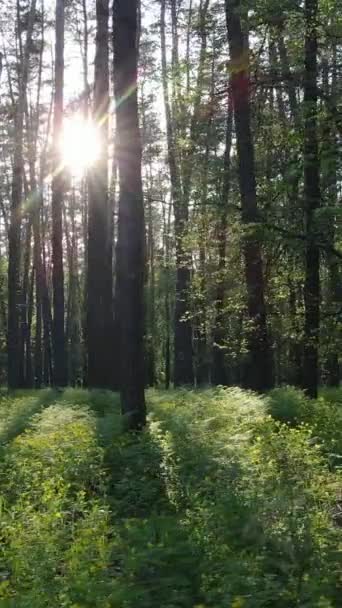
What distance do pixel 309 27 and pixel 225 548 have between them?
7790 mm

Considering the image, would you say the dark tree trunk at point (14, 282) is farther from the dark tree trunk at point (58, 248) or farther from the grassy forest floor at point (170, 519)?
the grassy forest floor at point (170, 519)

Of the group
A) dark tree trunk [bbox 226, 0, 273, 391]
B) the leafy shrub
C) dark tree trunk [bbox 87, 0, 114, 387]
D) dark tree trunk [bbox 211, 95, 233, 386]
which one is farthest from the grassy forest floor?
dark tree trunk [bbox 87, 0, 114, 387]

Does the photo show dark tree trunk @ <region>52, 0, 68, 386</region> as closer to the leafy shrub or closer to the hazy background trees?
the hazy background trees

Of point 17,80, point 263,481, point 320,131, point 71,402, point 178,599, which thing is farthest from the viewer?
point 17,80

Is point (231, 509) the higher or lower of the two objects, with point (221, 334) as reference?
lower

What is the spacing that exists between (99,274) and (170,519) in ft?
42.4

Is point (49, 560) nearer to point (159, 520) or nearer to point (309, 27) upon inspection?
point (159, 520)

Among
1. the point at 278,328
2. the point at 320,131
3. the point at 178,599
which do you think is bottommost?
the point at 178,599

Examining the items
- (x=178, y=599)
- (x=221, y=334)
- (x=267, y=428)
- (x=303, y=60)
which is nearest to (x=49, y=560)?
(x=178, y=599)

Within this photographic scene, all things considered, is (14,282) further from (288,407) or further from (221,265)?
(288,407)

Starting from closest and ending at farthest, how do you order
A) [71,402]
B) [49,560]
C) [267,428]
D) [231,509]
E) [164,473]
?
[49,560] < [231,509] < [164,473] < [267,428] < [71,402]

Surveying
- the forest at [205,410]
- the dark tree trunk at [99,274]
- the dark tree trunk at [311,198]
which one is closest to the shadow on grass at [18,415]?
the forest at [205,410]

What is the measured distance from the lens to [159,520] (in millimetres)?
5363

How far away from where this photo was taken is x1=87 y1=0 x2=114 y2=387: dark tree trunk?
1775 centimetres
